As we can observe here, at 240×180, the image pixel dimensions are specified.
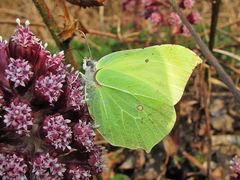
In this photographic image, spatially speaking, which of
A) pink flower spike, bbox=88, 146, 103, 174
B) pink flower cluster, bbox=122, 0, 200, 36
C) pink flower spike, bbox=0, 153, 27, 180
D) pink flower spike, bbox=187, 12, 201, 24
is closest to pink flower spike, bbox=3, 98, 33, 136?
pink flower spike, bbox=0, 153, 27, 180

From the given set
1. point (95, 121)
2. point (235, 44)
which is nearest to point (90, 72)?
point (95, 121)

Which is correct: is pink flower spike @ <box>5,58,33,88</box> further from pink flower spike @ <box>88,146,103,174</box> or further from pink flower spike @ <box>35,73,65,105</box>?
pink flower spike @ <box>88,146,103,174</box>

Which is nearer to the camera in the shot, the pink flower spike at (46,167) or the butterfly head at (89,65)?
the pink flower spike at (46,167)

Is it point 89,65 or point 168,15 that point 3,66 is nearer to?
point 89,65

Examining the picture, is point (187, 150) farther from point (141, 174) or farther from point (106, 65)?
point (106, 65)

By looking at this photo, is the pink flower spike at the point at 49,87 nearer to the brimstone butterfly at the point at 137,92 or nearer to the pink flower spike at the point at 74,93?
the pink flower spike at the point at 74,93

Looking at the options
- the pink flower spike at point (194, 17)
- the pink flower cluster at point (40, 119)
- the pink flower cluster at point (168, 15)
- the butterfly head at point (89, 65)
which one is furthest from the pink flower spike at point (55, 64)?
the pink flower spike at point (194, 17)

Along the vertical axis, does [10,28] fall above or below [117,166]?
above

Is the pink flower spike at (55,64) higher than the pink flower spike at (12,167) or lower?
higher
